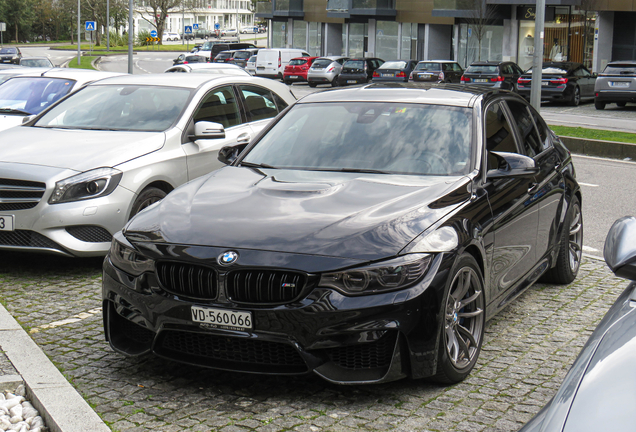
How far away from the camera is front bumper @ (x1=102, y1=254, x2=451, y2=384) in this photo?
3.71 m

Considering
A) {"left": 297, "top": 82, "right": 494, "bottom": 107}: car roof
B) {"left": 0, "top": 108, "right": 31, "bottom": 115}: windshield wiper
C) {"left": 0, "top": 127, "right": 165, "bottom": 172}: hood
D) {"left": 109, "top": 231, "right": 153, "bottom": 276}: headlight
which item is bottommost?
{"left": 109, "top": 231, "right": 153, "bottom": 276}: headlight

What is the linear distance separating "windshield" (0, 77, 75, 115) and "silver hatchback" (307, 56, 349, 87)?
3235 cm

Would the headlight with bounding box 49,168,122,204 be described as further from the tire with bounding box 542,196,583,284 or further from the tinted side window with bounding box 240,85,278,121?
the tire with bounding box 542,196,583,284

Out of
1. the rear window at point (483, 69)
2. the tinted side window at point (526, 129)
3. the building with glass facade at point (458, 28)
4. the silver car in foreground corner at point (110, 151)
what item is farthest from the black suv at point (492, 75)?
the tinted side window at point (526, 129)

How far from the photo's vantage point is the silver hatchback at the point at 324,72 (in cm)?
4312

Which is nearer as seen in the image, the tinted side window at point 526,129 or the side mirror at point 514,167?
the side mirror at point 514,167

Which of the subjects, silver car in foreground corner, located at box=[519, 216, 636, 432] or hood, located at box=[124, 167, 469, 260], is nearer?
silver car in foreground corner, located at box=[519, 216, 636, 432]

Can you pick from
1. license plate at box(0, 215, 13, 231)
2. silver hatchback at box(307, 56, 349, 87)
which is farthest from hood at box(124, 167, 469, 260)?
silver hatchback at box(307, 56, 349, 87)

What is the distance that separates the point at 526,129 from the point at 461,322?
2.07 metres

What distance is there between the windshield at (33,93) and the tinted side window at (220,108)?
146 inches

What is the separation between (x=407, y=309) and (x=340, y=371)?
0.45 meters

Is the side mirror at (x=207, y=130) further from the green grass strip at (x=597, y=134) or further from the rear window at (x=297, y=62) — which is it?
the rear window at (x=297, y=62)

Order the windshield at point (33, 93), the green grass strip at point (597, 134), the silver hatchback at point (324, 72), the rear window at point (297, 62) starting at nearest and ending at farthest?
1. the windshield at point (33, 93)
2. the green grass strip at point (597, 134)
3. the silver hatchback at point (324, 72)
4. the rear window at point (297, 62)

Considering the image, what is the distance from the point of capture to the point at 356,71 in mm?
41844
